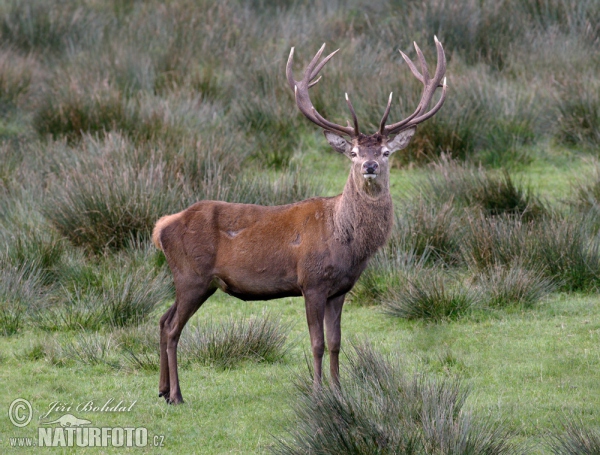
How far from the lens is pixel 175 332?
6.66m

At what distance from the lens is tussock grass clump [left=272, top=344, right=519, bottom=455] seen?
5055mm

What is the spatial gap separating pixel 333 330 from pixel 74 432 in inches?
70.8

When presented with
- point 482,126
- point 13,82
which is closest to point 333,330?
point 482,126

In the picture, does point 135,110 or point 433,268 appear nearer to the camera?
point 433,268

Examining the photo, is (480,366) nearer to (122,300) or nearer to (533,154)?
(122,300)

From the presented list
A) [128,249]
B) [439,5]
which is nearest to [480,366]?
[128,249]

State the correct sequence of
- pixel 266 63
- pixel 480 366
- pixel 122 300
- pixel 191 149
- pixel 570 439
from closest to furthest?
pixel 570 439, pixel 480 366, pixel 122 300, pixel 191 149, pixel 266 63

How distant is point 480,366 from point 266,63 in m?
8.26

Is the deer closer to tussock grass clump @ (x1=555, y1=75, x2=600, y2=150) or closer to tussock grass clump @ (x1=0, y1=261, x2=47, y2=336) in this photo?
tussock grass clump @ (x1=0, y1=261, x2=47, y2=336)

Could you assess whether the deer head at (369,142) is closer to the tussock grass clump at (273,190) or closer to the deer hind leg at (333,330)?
the deer hind leg at (333,330)

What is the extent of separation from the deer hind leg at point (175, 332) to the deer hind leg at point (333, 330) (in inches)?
31.8

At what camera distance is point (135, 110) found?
41.7 feet

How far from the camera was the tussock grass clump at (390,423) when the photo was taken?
5055mm

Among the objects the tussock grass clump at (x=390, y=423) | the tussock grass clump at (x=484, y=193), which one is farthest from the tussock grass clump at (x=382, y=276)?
the tussock grass clump at (x=390, y=423)
